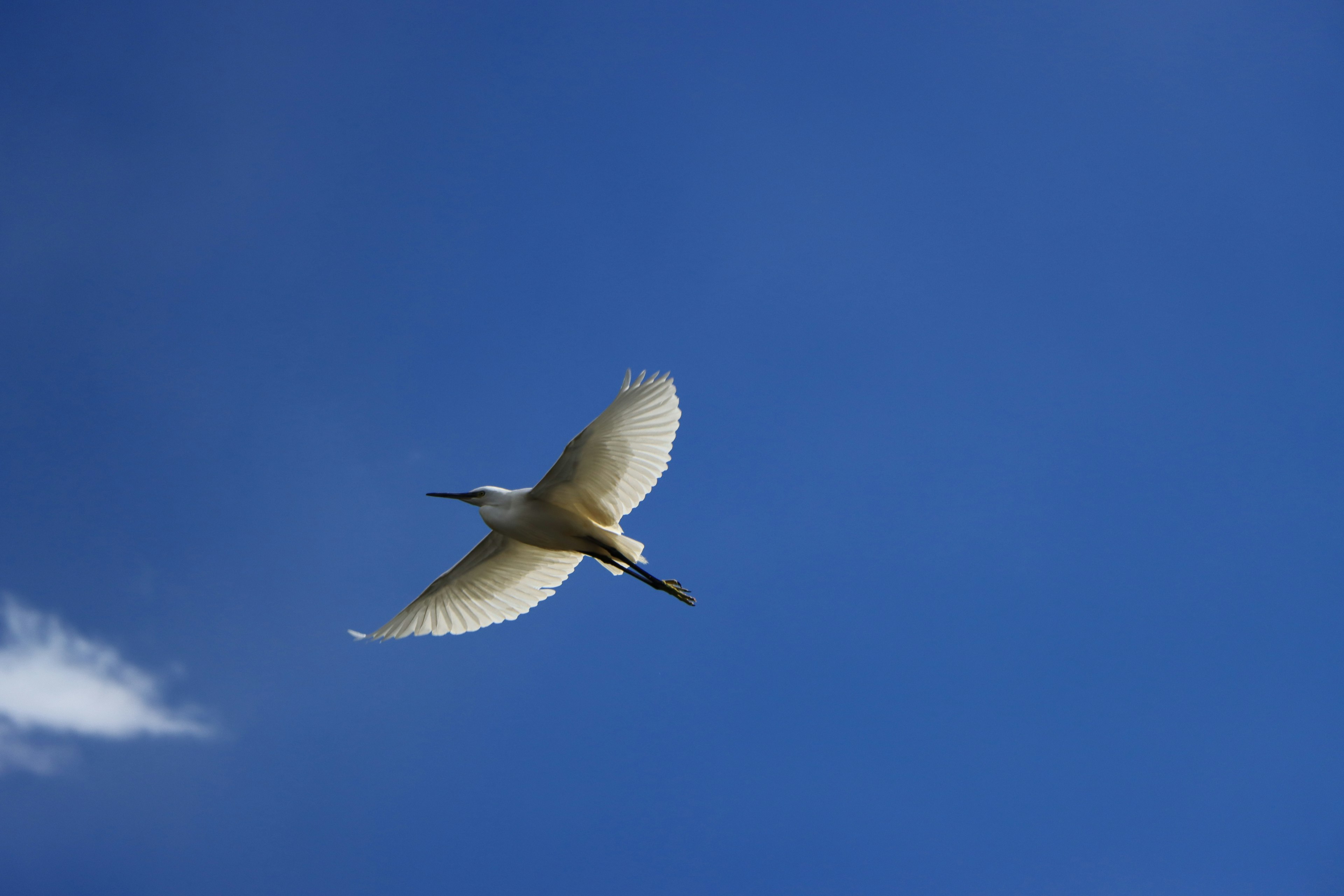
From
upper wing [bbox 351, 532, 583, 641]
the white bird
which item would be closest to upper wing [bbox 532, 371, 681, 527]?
the white bird

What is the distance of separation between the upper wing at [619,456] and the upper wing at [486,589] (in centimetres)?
119

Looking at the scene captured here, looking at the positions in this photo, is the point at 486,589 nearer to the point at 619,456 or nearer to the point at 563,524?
the point at 563,524

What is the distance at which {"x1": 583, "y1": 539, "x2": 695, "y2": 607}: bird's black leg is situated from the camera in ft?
32.4

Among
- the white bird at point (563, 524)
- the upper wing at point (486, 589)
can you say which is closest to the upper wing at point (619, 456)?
the white bird at point (563, 524)

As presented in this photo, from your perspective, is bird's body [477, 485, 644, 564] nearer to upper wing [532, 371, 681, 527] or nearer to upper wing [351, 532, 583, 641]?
upper wing [532, 371, 681, 527]

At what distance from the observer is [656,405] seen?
30.4 ft

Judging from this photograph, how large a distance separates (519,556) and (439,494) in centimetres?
121

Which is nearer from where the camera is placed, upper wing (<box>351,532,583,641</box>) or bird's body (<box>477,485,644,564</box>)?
bird's body (<box>477,485,644,564</box>)

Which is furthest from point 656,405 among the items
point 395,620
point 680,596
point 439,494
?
point 395,620

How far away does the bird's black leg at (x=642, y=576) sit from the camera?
9883mm

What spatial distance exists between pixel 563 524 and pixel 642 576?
1.00 meters

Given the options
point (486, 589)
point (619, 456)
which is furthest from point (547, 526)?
point (486, 589)

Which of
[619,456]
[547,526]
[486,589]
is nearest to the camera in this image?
[619,456]

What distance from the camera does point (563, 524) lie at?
32.0 feet
